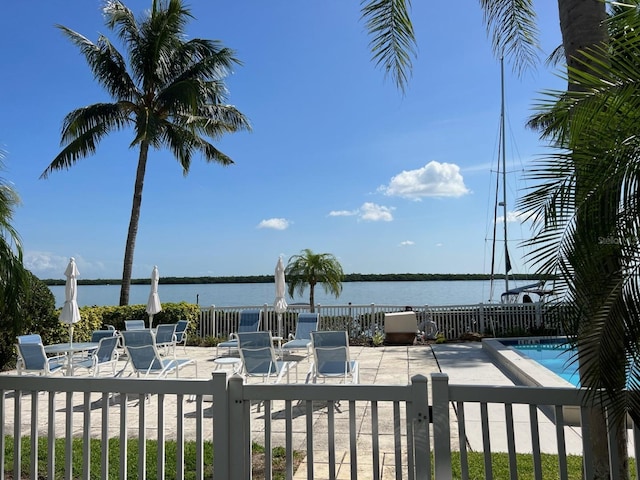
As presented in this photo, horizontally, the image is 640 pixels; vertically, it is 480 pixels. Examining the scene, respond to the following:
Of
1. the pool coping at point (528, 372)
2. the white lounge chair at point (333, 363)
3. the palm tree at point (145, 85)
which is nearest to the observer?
the pool coping at point (528, 372)

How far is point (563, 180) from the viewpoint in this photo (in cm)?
217

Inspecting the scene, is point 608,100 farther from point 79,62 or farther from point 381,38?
point 79,62

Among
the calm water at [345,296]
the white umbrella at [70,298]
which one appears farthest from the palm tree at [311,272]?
the white umbrella at [70,298]

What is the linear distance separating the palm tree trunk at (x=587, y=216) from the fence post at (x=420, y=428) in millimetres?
771

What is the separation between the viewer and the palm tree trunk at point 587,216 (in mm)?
2061

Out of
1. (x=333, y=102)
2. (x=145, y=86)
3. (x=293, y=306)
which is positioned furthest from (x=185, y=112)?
(x=293, y=306)

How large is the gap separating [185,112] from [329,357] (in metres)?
11.1

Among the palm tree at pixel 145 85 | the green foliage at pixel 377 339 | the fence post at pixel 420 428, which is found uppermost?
the palm tree at pixel 145 85

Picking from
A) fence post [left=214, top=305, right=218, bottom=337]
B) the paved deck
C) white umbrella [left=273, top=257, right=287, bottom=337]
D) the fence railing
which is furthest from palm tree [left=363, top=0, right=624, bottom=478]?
fence post [left=214, top=305, right=218, bottom=337]

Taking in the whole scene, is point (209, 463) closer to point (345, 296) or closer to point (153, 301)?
point (153, 301)

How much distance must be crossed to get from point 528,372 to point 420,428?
5.35 metres

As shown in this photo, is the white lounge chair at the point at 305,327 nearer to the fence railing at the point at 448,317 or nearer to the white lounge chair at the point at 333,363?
the white lounge chair at the point at 333,363

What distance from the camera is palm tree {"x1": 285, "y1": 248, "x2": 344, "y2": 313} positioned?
48.9 feet

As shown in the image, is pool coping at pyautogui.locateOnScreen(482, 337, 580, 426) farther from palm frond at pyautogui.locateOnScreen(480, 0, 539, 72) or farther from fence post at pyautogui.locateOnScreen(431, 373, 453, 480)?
palm frond at pyautogui.locateOnScreen(480, 0, 539, 72)
